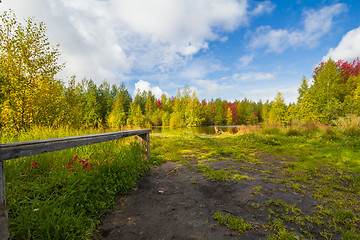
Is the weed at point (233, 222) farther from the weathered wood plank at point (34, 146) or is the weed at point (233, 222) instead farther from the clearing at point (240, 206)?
the weathered wood plank at point (34, 146)

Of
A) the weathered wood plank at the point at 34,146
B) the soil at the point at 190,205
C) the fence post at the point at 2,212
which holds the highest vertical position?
the weathered wood plank at the point at 34,146

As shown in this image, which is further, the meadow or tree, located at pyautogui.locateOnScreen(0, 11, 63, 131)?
tree, located at pyautogui.locateOnScreen(0, 11, 63, 131)

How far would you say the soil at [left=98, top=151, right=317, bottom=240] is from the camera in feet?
6.21

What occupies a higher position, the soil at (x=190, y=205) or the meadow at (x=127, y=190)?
the meadow at (x=127, y=190)

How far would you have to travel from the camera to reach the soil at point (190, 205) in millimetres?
1892

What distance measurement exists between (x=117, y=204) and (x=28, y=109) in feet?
17.5

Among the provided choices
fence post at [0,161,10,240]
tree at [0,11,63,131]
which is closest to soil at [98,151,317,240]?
fence post at [0,161,10,240]

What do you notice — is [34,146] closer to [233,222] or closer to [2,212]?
[2,212]

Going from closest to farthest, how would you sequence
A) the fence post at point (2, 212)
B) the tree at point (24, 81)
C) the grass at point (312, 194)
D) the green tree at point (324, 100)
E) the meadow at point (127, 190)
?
1. the fence post at point (2, 212)
2. the meadow at point (127, 190)
3. the grass at point (312, 194)
4. the tree at point (24, 81)
5. the green tree at point (324, 100)

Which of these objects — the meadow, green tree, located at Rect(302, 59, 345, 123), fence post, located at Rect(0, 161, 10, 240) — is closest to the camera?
fence post, located at Rect(0, 161, 10, 240)

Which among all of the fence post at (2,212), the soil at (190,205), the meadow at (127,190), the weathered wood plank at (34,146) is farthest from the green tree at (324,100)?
the fence post at (2,212)

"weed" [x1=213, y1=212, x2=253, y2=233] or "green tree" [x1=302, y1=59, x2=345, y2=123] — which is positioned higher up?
"green tree" [x1=302, y1=59, x2=345, y2=123]

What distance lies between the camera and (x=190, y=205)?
254 centimetres

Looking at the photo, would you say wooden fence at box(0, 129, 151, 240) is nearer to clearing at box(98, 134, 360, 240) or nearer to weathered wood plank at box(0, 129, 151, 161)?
weathered wood plank at box(0, 129, 151, 161)
